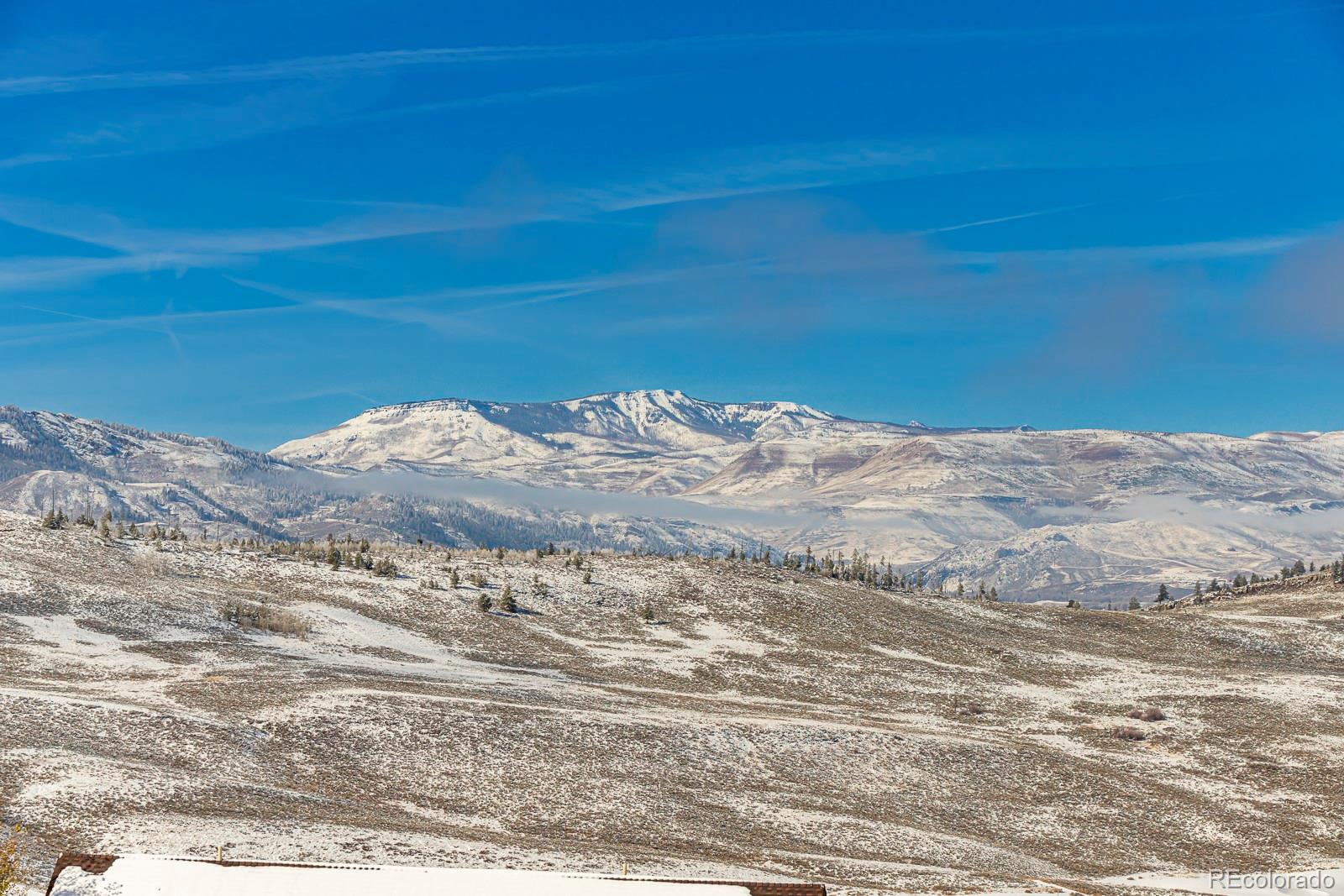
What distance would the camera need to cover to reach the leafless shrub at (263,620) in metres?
84.2

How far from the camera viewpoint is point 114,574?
3588 inches

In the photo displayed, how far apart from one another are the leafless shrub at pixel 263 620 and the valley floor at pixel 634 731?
1.16 metres

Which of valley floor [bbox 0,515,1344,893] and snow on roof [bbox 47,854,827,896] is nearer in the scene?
snow on roof [bbox 47,854,827,896]

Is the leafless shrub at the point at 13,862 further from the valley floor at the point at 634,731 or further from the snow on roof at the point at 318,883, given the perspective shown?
the valley floor at the point at 634,731

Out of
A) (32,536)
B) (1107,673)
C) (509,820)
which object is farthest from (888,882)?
(32,536)

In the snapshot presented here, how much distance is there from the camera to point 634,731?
61.6 meters

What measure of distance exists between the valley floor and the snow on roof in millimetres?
8868

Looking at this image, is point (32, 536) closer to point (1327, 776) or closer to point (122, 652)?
point (122, 652)

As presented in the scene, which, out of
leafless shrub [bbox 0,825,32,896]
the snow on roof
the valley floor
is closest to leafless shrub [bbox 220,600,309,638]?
the valley floor

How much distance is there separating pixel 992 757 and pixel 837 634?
39.2 metres

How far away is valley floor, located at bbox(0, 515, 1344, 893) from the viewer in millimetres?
42844
